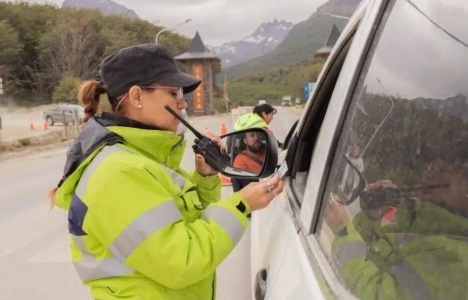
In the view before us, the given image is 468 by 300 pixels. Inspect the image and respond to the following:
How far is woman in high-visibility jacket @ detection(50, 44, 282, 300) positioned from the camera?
1.54 m

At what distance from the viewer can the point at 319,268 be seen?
1.27 meters

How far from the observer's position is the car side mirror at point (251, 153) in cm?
247

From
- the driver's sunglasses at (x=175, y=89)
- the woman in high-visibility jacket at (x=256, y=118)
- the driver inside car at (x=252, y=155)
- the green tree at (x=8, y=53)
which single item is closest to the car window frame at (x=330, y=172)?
the driver's sunglasses at (x=175, y=89)

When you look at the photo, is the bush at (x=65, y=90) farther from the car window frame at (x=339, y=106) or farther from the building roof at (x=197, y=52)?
the car window frame at (x=339, y=106)

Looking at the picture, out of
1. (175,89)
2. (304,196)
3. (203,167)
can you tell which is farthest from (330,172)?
(203,167)

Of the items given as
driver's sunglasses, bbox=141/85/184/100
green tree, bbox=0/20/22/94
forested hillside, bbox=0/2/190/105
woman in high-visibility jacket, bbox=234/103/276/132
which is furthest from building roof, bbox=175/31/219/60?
driver's sunglasses, bbox=141/85/184/100

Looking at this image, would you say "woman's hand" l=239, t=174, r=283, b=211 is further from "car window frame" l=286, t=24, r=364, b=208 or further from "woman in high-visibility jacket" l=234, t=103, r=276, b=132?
"woman in high-visibility jacket" l=234, t=103, r=276, b=132

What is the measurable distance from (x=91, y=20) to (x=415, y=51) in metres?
62.6

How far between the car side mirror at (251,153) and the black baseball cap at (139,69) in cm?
49

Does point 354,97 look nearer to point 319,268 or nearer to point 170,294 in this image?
point 319,268

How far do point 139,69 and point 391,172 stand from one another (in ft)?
3.35

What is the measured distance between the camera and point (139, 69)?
183cm

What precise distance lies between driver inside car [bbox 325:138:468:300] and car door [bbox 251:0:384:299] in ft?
0.43

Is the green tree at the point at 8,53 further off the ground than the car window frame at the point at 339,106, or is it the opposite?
the car window frame at the point at 339,106
